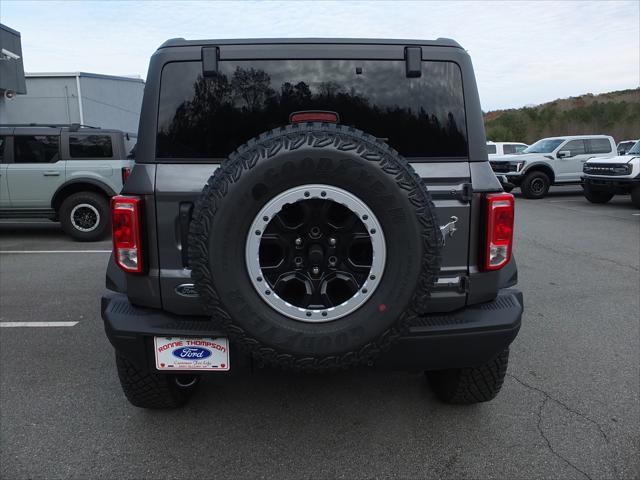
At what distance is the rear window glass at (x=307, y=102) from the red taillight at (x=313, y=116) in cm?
5

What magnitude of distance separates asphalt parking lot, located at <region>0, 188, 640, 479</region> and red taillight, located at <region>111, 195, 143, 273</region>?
38.9 inches

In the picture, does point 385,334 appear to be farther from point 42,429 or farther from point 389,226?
point 42,429

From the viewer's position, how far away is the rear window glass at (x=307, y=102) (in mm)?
2342

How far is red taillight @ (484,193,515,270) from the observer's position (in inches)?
92.0

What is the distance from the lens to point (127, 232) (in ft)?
7.48

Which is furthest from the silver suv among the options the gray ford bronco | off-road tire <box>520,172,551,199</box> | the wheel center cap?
off-road tire <box>520,172,551,199</box>

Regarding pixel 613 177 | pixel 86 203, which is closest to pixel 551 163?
pixel 613 177

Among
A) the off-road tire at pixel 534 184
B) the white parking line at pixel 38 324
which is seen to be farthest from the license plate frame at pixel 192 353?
the off-road tire at pixel 534 184

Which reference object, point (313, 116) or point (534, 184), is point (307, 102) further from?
point (534, 184)

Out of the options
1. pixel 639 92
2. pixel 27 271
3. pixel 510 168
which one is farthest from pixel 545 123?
pixel 27 271

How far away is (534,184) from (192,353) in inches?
603

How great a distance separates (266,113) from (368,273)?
0.93 m

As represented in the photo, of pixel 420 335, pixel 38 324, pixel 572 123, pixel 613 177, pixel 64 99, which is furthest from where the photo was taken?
pixel 572 123

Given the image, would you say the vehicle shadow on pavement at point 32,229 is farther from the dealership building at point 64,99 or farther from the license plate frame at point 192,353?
the dealership building at point 64,99
